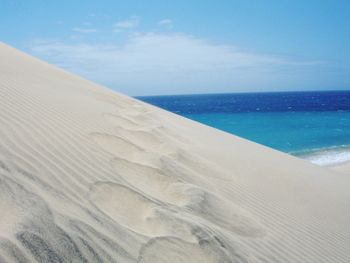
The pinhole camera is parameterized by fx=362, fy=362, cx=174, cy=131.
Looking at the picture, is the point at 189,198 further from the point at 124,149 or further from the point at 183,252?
the point at 124,149

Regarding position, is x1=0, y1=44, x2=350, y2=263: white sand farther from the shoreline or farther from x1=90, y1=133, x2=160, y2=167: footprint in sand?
the shoreline

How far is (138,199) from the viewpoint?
2.65m

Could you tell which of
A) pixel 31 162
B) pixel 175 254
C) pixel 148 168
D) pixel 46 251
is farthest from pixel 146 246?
pixel 148 168

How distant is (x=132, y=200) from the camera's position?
103 inches

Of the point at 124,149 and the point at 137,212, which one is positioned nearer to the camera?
the point at 137,212

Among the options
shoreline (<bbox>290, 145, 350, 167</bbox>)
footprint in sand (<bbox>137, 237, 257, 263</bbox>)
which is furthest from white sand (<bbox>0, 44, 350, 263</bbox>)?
shoreline (<bbox>290, 145, 350, 167</bbox>)

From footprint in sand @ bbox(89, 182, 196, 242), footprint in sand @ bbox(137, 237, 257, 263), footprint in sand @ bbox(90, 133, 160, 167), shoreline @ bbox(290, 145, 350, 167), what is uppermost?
footprint in sand @ bbox(90, 133, 160, 167)

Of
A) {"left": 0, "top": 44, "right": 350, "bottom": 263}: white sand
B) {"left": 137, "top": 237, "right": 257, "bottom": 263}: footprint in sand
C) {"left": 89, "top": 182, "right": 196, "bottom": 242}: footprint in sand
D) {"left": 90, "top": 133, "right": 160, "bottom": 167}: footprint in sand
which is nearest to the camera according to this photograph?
{"left": 0, "top": 44, "right": 350, "bottom": 263}: white sand

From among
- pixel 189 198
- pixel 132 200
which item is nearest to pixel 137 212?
pixel 132 200

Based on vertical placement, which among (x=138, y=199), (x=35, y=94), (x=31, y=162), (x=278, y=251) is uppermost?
(x=35, y=94)

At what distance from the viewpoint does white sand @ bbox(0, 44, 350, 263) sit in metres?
1.93

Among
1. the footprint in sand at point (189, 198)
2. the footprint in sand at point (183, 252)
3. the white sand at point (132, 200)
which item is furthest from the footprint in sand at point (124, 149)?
the footprint in sand at point (183, 252)

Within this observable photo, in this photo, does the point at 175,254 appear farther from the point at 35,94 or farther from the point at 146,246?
the point at 35,94

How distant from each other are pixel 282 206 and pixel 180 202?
1515 millimetres
